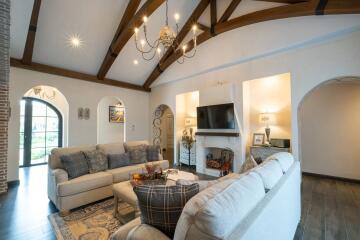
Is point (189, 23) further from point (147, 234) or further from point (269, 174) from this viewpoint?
point (147, 234)

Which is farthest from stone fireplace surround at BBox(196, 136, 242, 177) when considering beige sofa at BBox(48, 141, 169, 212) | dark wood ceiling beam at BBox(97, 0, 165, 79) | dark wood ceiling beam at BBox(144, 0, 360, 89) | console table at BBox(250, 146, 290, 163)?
dark wood ceiling beam at BBox(97, 0, 165, 79)

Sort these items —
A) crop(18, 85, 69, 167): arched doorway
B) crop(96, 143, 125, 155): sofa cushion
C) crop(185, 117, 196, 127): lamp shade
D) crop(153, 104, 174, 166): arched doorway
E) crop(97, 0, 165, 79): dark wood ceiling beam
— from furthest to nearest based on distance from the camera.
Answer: crop(153, 104, 174, 166): arched doorway, crop(185, 117, 196, 127): lamp shade, crop(18, 85, 69, 167): arched doorway, crop(96, 143, 125, 155): sofa cushion, crop(97, 0, 165, 79): dark wood ceiling beam

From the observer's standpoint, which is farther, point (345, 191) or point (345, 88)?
point (345, 88)

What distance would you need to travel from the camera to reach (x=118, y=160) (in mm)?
3850

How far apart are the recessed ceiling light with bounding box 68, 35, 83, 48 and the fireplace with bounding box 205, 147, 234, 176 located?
450 cm

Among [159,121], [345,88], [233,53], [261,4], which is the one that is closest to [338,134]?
[345,88]

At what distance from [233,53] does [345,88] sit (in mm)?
2847

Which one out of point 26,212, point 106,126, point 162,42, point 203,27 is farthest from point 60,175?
point 106,126

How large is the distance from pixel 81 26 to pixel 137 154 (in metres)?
3.29

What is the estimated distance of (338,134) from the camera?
14.7ft

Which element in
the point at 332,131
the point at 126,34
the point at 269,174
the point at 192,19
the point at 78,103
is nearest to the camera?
the point at 269,174

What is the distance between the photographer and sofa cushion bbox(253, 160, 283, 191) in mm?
1550

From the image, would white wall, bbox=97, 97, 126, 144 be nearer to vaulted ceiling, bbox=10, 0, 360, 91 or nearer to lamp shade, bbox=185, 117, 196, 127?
vaulted ceiling, bbox=10, 0, 360, 91

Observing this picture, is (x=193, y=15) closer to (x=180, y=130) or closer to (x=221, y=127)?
(x=221, y=127)
